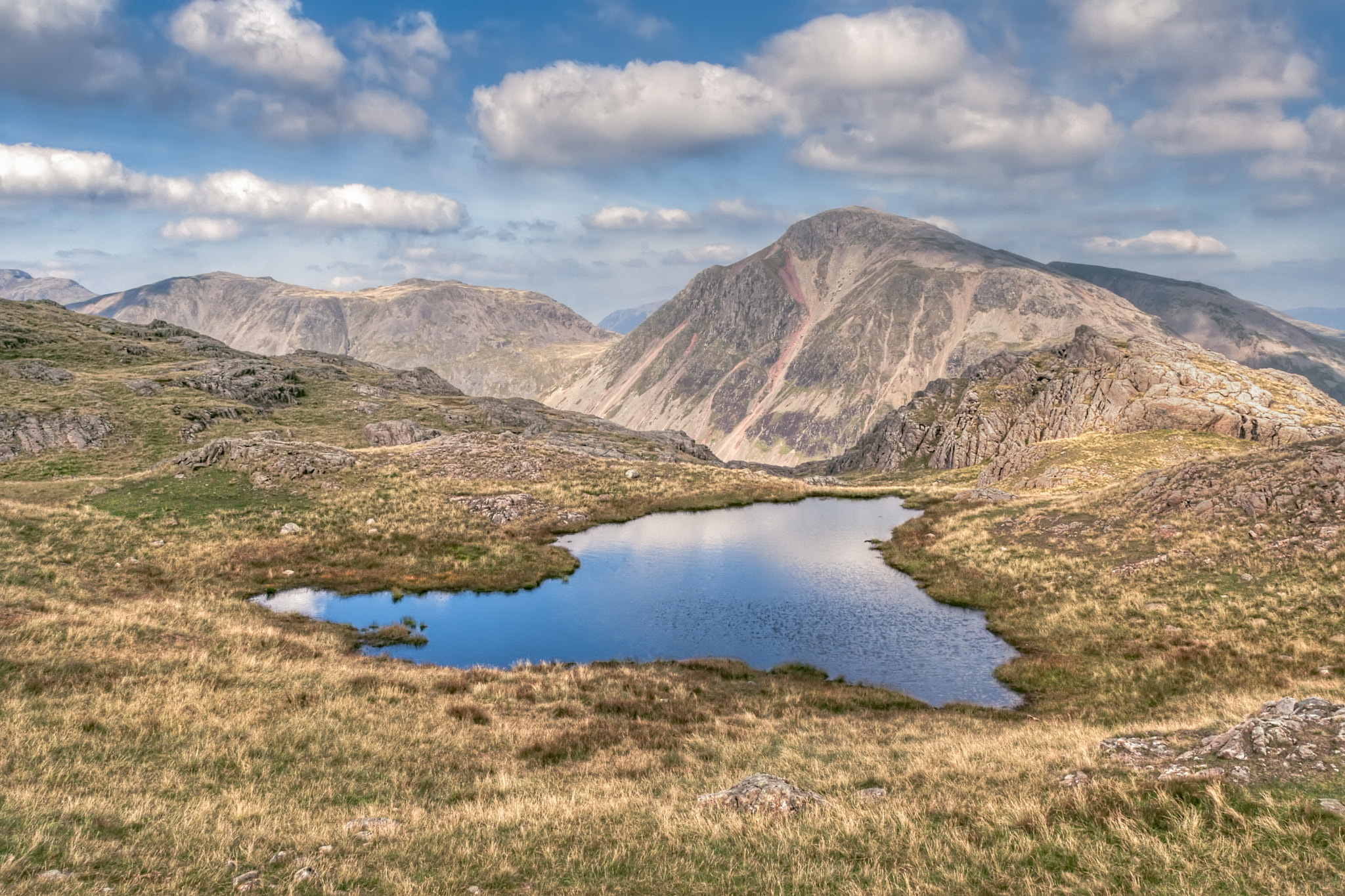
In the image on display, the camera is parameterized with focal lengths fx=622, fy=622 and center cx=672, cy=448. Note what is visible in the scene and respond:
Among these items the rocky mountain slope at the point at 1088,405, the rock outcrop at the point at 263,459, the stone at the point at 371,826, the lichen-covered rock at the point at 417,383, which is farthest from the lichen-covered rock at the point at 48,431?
the rocky mountain slope at the point at 1088,405

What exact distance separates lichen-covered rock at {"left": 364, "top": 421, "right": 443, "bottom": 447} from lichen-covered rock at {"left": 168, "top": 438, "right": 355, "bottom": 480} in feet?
111

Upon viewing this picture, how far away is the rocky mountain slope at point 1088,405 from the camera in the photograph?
7812 cm

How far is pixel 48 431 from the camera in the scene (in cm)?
7944

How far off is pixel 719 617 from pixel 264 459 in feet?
167

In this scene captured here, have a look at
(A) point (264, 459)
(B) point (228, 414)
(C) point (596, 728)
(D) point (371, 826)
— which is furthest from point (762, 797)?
(B) point (228, 414)

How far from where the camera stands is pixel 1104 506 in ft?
157

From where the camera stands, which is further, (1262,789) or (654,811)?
(654,811)

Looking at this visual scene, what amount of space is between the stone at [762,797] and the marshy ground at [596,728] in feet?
1.69

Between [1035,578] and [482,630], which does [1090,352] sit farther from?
[482,630]

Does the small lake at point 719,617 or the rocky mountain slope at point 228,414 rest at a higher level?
the rocky mountain slope at point 228,414

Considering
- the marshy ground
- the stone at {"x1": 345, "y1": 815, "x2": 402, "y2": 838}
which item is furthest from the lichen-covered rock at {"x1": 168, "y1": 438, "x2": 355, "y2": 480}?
the stone at {"x1": 345, "y1": 815, "x2": 402, "y2": 838}

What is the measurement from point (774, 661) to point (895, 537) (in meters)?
28.4

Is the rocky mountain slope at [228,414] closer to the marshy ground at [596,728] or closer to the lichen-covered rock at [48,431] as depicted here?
the lichen-covered rock at [48,431]

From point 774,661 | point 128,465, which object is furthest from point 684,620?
point 128,465
